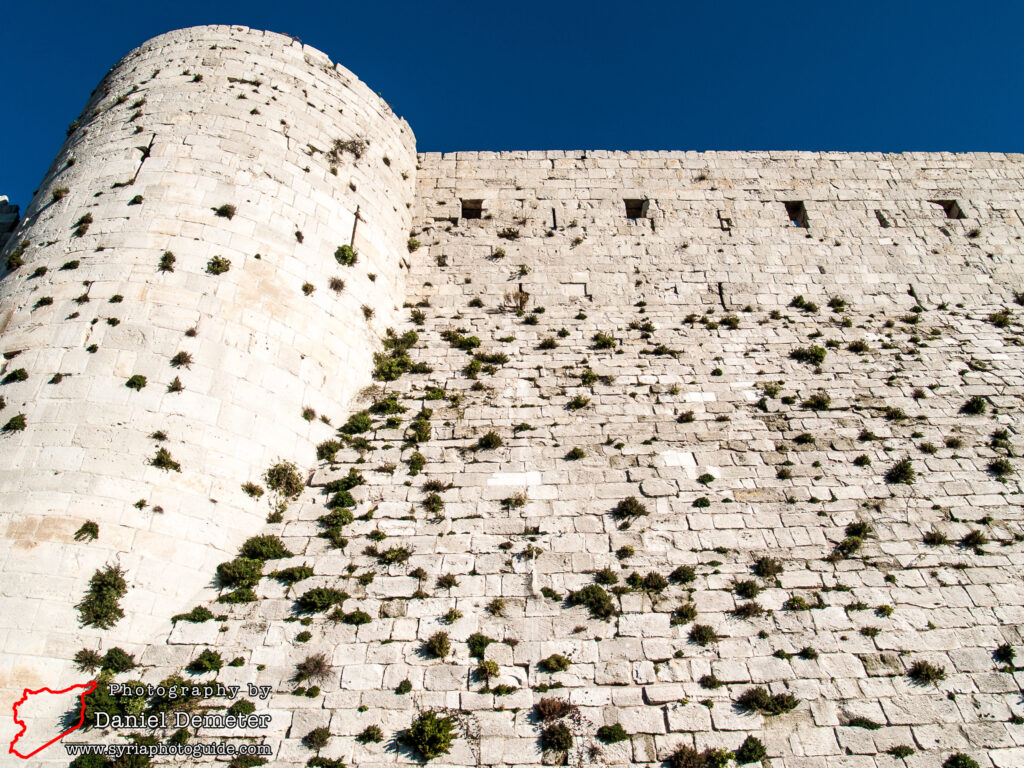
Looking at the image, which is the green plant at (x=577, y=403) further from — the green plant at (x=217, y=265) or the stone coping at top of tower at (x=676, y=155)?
the stone coping at top of tower at (x=676, y=155)

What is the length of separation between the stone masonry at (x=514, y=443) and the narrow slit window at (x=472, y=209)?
7 cm

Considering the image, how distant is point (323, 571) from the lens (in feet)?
28.2

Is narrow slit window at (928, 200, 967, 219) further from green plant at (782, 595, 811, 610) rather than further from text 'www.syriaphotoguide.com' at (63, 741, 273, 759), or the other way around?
text 'www.syriaphotoguide.com' at (63, 741, 273, 759)

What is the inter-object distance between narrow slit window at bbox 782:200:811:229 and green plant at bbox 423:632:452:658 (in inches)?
495

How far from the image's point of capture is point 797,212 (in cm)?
1549

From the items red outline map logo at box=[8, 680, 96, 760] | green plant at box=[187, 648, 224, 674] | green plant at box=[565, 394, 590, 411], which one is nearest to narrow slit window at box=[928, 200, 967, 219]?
green plant at box=[565, 394, 590, 411]

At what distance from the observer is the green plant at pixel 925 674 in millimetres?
7535

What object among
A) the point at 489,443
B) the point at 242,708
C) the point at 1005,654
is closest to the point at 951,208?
the point at 1005,654

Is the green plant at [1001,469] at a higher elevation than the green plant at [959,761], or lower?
higher

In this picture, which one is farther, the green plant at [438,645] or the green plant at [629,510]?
the green plant at [629,510]

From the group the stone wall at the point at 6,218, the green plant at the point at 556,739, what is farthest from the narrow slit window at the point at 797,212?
the stone wall at the point at 6,218

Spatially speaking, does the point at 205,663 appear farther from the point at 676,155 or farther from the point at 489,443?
the point at 676,155

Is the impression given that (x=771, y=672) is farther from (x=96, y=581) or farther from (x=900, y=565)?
(x=96, y=581)

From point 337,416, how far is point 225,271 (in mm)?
2907
